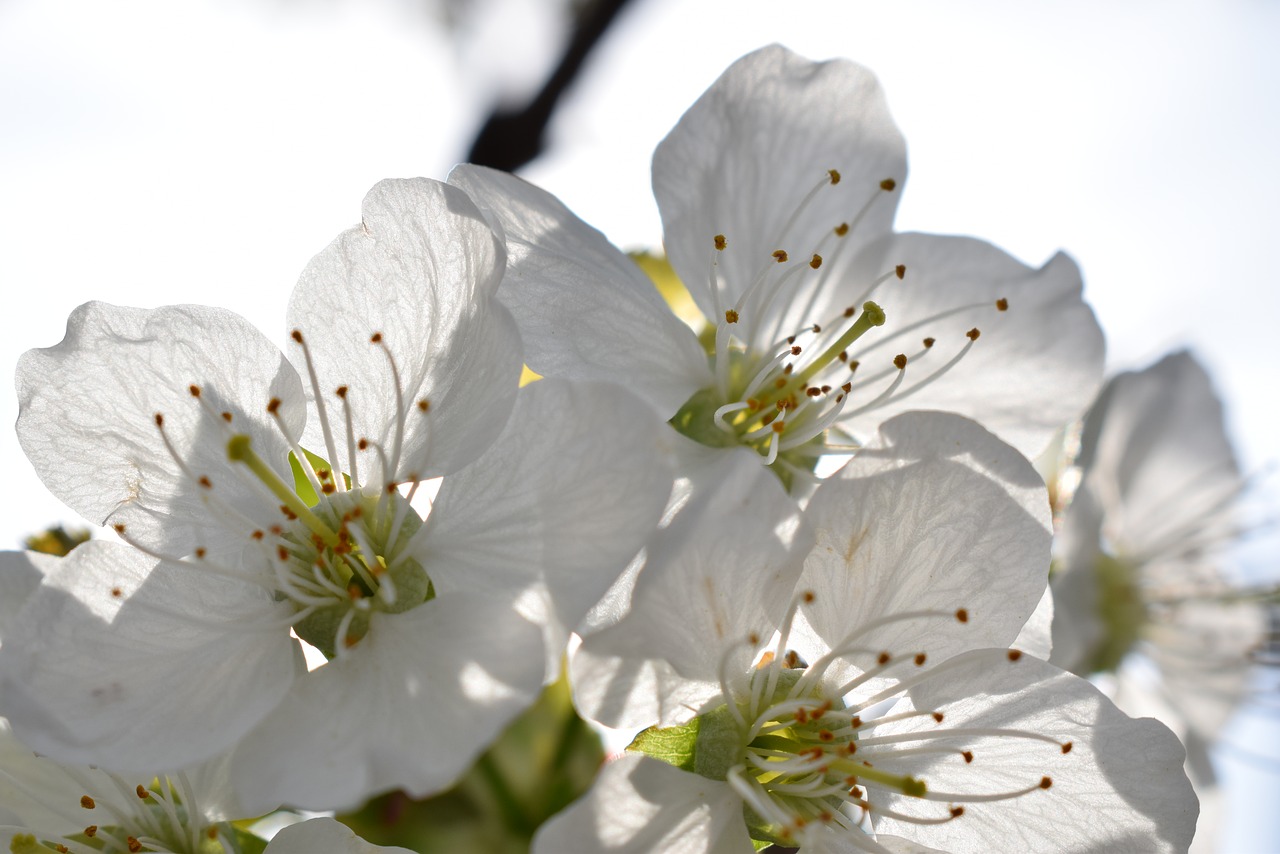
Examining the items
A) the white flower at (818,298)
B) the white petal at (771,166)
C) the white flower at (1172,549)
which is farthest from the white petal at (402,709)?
the white flower at (1172,549)

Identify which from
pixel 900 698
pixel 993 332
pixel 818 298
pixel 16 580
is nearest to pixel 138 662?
pixel 16 580

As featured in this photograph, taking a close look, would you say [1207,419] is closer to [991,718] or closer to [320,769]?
[991,718]

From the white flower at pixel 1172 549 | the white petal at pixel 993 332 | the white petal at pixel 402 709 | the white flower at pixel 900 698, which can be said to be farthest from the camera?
the white flower at pixel 1172 549

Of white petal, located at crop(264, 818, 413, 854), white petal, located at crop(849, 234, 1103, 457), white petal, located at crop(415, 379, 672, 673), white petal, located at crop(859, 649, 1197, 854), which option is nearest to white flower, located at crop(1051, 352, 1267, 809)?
white petal, located at crop(849, 234, 1103, 457)

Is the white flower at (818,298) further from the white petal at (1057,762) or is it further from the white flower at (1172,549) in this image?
the white flower at (1172,549)

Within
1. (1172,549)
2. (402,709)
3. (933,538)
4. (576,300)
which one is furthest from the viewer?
(1172,549)

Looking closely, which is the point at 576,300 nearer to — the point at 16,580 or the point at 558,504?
the point at 558,504
